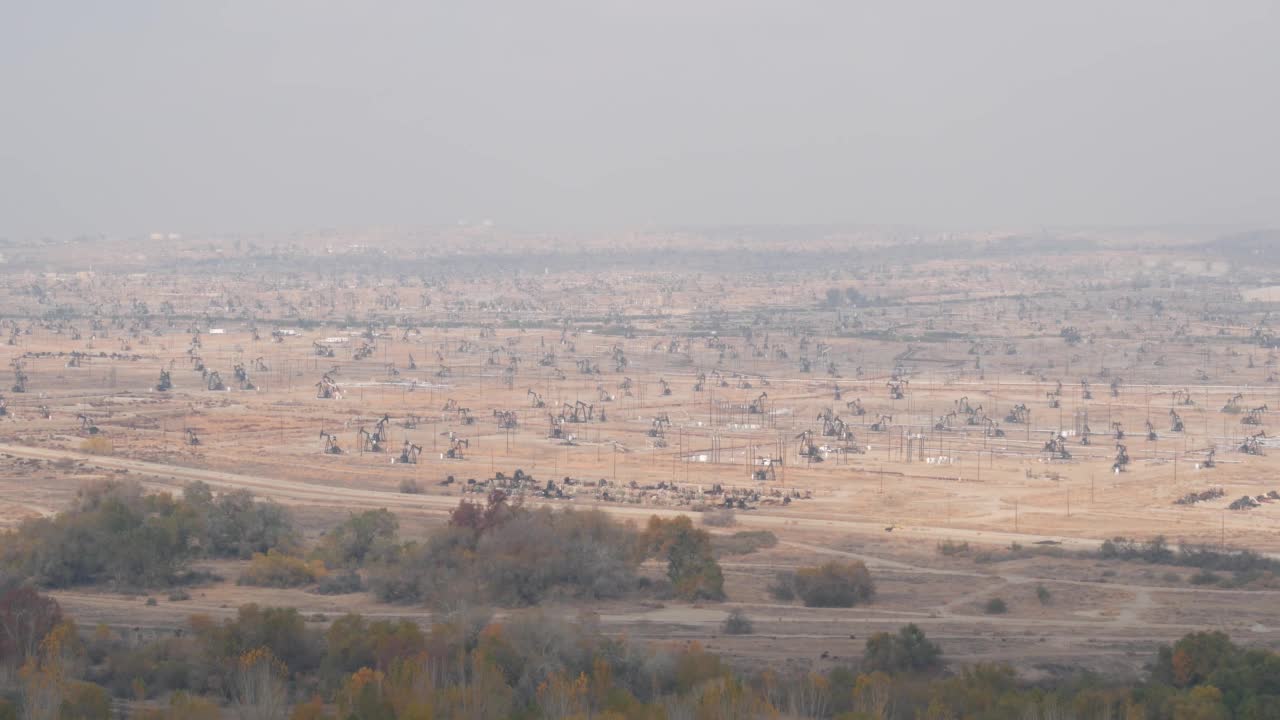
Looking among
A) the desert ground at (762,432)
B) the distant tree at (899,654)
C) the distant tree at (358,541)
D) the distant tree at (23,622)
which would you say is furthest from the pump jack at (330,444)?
the distant tree at (899,654)

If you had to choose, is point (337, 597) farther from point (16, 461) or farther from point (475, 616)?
point (16, 461)

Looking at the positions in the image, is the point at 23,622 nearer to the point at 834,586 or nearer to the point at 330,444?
the point at 834,586

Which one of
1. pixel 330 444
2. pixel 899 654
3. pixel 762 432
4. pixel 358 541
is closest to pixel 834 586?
pixel 899 654

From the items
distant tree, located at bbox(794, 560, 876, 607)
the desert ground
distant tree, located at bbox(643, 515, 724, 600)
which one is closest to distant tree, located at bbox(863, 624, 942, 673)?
the desert ground

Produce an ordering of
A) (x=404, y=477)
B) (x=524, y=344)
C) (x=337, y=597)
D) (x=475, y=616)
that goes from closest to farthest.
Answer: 1. (x=475, y=616)
2. (x=337, y=597)
3. (x=404, y=477)
4. (x=524, y=344)

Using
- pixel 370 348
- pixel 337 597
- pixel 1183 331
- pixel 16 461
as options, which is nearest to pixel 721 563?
pixel 337 597

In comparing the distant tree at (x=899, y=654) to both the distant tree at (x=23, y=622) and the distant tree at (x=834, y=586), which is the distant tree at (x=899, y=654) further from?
the distant tree at (x=23, y=622)

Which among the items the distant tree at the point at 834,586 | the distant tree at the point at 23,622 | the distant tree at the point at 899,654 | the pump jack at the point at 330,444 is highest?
the distant tree at the point at 23,622

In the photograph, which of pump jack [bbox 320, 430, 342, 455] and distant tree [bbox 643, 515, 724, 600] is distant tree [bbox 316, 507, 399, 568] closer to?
distant tree [bbox 643, 515, 724, 600]
